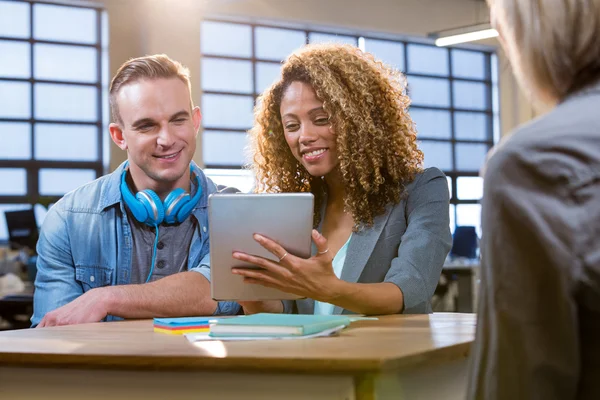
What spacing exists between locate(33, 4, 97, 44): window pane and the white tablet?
8.62 meters

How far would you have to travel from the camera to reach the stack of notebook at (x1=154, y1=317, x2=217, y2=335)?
5.54ft

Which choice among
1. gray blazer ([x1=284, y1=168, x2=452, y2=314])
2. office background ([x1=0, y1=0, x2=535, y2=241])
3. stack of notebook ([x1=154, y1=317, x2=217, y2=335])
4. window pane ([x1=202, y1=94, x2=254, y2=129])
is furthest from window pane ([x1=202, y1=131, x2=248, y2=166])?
stack of notebook ([x1=154, y1=317, x2=217, y2=335])

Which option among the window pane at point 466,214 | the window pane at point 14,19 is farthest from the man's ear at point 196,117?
the window pane at point 466,214

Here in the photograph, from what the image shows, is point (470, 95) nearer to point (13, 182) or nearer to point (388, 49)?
point (388, 49)

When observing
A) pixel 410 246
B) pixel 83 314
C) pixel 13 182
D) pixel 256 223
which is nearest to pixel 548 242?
pixel 256 223

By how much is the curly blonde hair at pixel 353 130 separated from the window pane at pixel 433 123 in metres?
9.51

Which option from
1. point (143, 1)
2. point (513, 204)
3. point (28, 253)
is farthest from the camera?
point (143, 1)

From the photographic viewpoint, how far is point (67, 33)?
31.8 feet

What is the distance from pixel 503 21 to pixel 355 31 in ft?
35.0

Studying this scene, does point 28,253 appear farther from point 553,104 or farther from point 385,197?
point 553,104

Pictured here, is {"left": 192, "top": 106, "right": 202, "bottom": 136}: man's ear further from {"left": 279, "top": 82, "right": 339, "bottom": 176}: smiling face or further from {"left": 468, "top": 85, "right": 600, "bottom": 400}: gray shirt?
{"left": 468, "top": 85, "right": 600, "bottom": 400}: gray shirt

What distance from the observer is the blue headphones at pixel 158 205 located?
2408 millimetres

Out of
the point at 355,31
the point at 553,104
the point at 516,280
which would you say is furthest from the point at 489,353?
the point at 355,31

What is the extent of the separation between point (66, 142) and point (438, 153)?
19.0 feet
